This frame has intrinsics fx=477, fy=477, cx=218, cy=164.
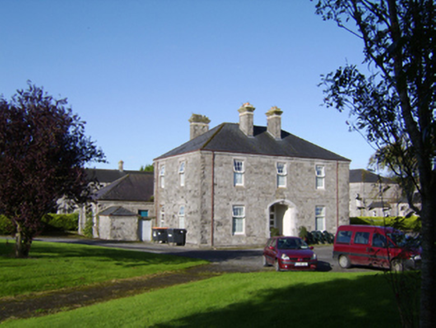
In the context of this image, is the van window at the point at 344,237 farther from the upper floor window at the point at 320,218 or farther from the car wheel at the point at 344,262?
the upper floor window at the point at 320,218

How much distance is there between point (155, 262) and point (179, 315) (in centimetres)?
1215

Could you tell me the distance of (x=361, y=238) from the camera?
20016 millimetres

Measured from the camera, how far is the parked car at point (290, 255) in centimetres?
1917

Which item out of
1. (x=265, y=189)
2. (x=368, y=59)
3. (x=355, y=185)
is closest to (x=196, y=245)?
(x=265, y=189)

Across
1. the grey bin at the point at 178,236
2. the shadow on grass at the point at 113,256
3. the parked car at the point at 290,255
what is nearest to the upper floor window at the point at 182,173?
the grey bin at the point at 178,236

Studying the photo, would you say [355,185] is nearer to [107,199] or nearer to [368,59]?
[107,199]

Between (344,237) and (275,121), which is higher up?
(275,121)

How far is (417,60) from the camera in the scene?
18.8 feet

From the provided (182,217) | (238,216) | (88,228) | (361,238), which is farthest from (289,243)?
(88,228)

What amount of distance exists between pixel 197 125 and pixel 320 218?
12922 mm

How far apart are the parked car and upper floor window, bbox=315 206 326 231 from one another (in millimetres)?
18379

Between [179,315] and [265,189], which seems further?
[265,189]

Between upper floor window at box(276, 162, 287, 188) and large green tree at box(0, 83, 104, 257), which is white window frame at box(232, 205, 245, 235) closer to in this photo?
upper floor window at box(276, 162, 287, 188)

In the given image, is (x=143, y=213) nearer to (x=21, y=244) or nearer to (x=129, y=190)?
(x=129, y=190)
